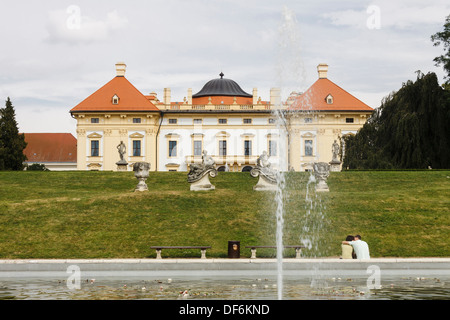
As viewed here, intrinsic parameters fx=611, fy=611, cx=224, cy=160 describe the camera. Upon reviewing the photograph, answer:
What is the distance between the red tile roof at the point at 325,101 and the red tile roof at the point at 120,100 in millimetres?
16621

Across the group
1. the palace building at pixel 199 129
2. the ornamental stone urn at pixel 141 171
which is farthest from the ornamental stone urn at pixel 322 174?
the palace building at pixel 199 129

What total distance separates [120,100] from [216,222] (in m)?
44.4

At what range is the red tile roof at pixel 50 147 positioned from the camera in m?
80.9

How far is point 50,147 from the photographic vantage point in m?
82.6

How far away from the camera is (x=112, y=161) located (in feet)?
217

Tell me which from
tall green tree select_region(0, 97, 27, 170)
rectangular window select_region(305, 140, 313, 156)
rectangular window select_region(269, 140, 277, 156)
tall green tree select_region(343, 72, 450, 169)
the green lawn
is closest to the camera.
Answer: the green lawn

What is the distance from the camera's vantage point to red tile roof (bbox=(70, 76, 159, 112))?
65312mm

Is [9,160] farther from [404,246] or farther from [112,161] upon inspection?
[404,246]

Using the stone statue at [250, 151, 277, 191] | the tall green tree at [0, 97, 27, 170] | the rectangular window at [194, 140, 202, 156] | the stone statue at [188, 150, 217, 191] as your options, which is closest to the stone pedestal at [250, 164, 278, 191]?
the stone statue at [250, 151, 277, 191]

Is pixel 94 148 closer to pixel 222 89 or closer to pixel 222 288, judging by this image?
pixel 222 89

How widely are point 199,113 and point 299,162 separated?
39.7 ft

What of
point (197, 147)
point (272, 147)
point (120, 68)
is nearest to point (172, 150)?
point (197, 147)

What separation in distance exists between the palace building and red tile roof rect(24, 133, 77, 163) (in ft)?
52.5
